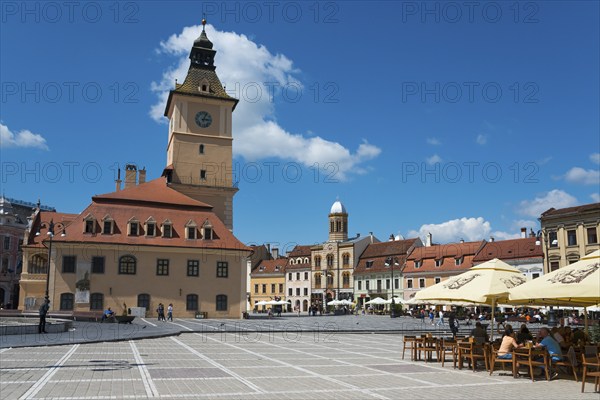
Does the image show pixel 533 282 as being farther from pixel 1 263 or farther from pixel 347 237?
pixel 347 237

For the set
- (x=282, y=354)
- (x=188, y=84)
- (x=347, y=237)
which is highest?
(x=188, y=84)

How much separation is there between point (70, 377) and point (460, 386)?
795 cm

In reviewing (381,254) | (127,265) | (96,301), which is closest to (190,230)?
(127,265)

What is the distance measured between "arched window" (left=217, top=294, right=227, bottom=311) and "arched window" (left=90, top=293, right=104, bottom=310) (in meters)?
8.97

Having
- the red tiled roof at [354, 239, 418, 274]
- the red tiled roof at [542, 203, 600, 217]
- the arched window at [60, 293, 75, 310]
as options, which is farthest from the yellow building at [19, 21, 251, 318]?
the red tiled roof at [354, 239, 418, 274]

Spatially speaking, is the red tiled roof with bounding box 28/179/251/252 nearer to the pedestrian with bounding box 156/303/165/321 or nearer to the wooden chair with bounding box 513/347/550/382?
the pedestrian with bounding box 156/303/165/321

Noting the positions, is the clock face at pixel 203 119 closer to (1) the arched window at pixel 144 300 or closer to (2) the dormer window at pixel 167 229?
(2) the dormer window at pixel 167 229

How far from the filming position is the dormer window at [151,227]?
47281mm

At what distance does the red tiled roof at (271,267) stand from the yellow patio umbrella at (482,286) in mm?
80815

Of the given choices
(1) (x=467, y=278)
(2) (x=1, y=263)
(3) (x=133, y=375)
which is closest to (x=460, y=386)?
(1) (x=467, y=278)

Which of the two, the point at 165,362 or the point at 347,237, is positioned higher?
the point at 347,237

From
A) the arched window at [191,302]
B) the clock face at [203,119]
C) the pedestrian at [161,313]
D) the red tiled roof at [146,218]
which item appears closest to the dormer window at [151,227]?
the red tiled roof at [146,218]

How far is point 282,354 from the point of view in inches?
715

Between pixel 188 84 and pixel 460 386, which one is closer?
pixel 460 386
